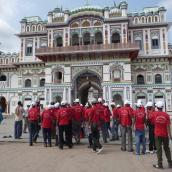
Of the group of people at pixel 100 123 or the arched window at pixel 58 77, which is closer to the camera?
the group of people at pixel 100 123

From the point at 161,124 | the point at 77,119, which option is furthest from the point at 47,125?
the point at 161,124

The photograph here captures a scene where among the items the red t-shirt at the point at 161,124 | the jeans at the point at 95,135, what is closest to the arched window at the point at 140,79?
the jeans at the point at 95,135

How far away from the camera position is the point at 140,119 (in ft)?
27.2

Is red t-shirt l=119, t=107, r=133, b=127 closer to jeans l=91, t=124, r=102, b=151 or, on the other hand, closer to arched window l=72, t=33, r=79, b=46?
jeans l=91, t=124, r=102, b=151

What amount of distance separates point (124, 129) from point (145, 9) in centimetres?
2498

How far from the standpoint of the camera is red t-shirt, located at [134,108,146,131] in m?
8.27

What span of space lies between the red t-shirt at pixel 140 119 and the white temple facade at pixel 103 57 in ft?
57.4

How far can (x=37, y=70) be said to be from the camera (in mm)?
30734

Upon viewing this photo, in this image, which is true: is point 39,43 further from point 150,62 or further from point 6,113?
point 150,62

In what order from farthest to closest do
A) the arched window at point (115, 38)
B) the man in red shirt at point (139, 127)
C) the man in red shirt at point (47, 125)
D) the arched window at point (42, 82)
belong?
the arched window at point (42, 82)
the arched window at point (115, 38)
the man in red shirt at point (47, 125)
the man in red shirt at point (139, 127)

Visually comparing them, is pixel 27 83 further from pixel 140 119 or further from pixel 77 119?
pixel 140 119

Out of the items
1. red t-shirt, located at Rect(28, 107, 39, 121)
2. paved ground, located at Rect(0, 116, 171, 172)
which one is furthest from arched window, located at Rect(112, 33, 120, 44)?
paved ground, located at Rect(0, 116, 171, 172)

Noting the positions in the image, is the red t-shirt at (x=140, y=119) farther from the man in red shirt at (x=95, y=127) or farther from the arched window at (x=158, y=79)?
the arched window at (x=158, y=79)

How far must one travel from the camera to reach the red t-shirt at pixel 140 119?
27.1 feet
